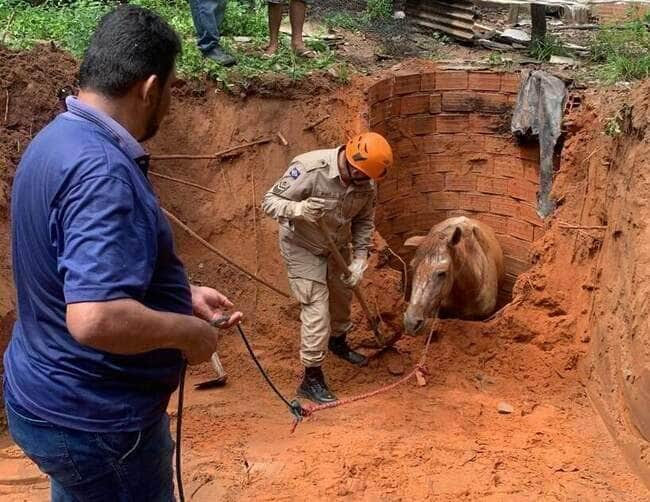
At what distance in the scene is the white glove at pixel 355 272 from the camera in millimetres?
5684

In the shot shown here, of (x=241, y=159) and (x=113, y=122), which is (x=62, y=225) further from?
(x=241, y=159)

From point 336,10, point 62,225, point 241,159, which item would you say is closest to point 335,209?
point 241,159

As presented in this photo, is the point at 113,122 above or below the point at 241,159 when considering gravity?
above

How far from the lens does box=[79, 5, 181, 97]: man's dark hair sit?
2328mm

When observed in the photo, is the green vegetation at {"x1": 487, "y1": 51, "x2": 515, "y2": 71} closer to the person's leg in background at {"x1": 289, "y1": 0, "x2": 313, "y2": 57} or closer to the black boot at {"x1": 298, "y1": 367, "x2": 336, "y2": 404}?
the person's leg in background at {"x1": 289, "y1": 0, "x2": 313, "y2": 57}

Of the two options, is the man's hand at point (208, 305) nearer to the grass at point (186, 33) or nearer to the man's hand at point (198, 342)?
the man's hand at point (198, 342)

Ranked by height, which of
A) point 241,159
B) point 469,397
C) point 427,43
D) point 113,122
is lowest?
point 469,397

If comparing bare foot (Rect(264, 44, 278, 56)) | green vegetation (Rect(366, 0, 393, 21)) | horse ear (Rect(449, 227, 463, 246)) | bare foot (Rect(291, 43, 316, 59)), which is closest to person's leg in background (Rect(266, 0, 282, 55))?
bare foot (Rect(264, 44, 278, 56))

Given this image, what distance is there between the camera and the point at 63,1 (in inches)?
405

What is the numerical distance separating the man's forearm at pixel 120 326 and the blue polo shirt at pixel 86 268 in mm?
35

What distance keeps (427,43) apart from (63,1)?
520 centimetres

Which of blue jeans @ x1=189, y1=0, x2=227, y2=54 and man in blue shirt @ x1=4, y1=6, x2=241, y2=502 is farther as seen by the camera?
blue jeans @ x1=189, y1=0, x2=227, y2=54

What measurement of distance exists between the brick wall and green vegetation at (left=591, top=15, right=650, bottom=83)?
102 cm

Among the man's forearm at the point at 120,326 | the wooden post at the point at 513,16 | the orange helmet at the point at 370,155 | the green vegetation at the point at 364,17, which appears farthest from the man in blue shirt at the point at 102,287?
the wooden post at the point at 513,16
